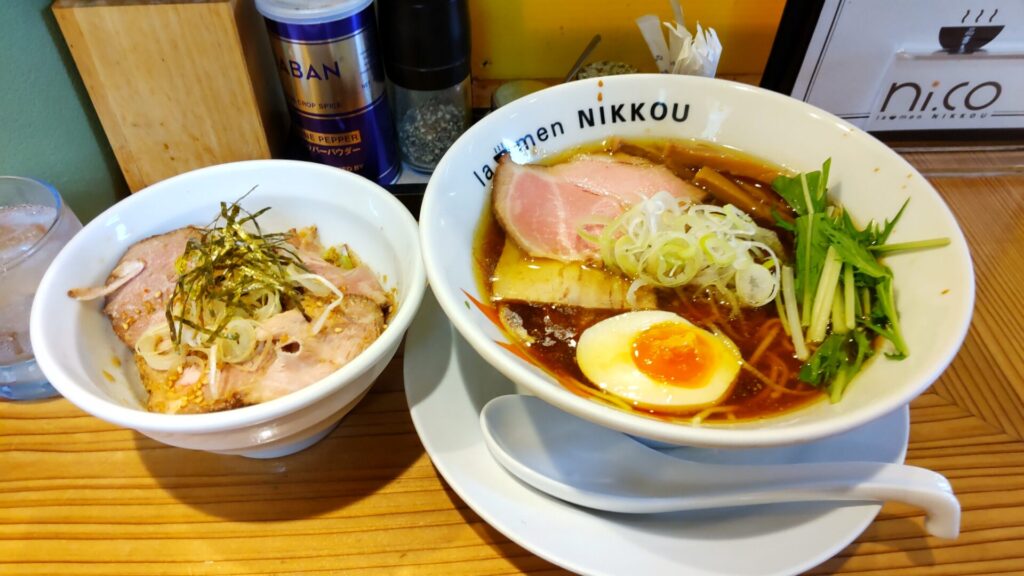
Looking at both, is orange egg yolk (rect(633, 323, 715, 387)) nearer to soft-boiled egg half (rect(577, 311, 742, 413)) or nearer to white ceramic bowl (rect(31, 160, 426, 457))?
soft-boiled egg half (rect(577, 311, 742, 413))

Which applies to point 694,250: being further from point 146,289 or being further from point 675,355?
point 146,289

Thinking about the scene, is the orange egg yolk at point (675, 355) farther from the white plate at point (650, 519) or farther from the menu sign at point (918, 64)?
the menu sign at point (918, 64)

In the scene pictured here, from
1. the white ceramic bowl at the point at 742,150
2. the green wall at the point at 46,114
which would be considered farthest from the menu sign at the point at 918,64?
the green wall at the point at 46,114

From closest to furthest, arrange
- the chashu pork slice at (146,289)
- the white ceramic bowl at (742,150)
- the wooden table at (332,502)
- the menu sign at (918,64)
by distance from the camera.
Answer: the white ceramic bowl at (742,150) < the wooden table at (332,502) < the chashu pork slice at (146,289) < the menu sign at (918,64)

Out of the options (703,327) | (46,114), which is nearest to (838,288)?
(703,327)

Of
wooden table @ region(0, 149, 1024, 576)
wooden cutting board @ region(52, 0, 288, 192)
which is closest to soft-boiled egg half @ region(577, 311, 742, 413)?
wooden table @ region(0, 149, 1024, 576)

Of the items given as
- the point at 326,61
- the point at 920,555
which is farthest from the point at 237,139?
the point at 920,555

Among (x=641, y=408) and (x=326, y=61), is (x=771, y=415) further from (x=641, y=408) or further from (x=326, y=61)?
(x=326, y=61)

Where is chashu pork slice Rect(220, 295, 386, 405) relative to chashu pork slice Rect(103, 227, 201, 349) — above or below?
below
